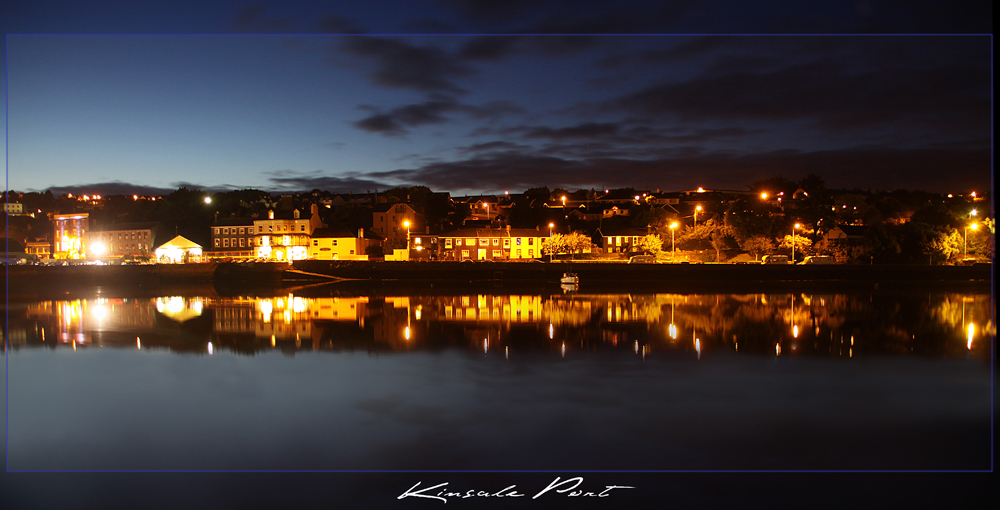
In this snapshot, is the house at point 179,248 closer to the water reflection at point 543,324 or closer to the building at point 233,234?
the building at point 233,234

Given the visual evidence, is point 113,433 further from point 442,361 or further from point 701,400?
point 701,400

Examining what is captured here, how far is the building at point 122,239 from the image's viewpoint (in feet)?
213

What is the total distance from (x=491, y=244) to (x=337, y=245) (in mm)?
14868

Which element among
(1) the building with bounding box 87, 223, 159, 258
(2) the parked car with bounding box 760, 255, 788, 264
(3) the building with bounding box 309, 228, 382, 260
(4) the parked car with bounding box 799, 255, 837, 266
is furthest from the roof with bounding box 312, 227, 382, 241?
(4) the parked car with bounding box 799, 255, 837, 266

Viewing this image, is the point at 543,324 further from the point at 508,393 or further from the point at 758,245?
the point at 758,245

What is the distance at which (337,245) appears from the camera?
57938mm

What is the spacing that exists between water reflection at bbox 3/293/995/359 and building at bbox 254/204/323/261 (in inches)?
1113

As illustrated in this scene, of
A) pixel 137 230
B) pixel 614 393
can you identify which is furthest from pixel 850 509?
pixel 137 230

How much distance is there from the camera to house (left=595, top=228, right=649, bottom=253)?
191 feet

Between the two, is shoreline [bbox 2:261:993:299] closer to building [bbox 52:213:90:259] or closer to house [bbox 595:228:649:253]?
house [bbox 595:228:649:253]

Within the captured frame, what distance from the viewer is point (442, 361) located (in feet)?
47.1

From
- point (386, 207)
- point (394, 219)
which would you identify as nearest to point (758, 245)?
point (394, 219)

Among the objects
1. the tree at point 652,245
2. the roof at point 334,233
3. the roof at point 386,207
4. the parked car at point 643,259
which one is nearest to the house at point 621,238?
the tree at point 652,245

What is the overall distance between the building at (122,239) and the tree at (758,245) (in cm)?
5847
